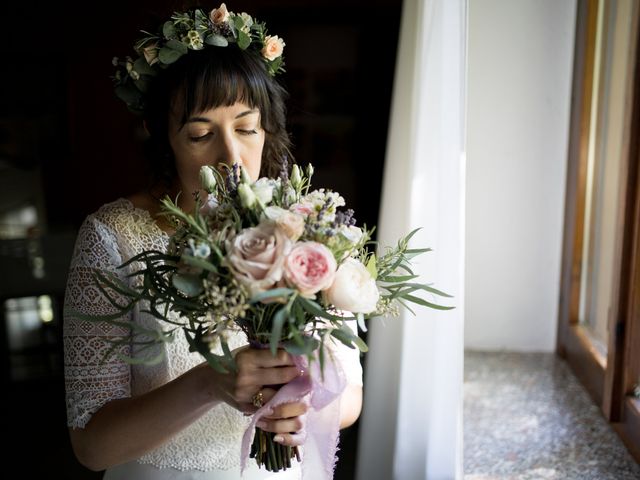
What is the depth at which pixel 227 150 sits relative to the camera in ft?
4.18

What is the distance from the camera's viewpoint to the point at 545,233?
2.30m

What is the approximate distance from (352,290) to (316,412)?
1.08 ft

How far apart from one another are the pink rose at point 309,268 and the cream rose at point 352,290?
0.03 metres

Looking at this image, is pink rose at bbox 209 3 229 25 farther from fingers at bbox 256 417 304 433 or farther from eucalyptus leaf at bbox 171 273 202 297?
fingers at bbox 256 417 304 433

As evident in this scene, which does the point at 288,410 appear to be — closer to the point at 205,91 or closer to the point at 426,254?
the point at 205,91

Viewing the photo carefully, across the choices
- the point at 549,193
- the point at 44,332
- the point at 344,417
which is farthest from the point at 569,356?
the point at 44,332

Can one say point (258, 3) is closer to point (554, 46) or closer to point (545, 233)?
point (554, 46)

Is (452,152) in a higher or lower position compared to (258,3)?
lower

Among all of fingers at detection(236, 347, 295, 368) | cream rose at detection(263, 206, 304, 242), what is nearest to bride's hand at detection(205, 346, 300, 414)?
fingers at detection(236, 347, 295, 368)

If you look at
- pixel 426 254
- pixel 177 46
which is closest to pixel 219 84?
pixel 177 46

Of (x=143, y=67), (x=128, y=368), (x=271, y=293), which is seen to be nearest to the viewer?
(x=271, y=293)

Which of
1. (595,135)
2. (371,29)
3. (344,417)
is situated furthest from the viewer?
(371,29)

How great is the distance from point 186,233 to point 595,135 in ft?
5.07

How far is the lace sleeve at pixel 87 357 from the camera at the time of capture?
1188 mm
